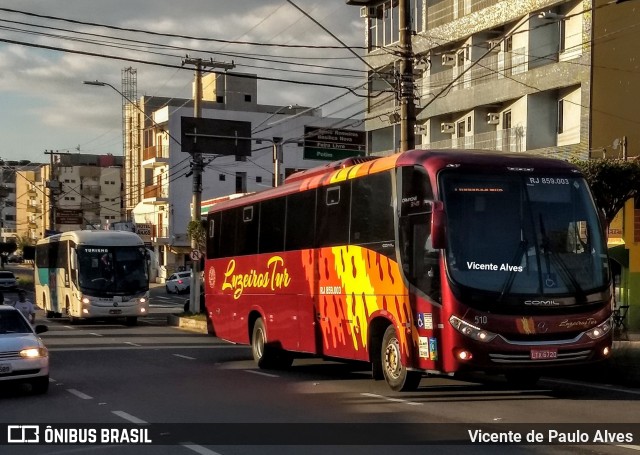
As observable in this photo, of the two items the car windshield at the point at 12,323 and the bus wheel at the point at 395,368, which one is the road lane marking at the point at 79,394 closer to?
the car windshield at the point at 12,323

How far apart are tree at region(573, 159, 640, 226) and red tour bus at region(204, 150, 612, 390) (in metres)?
12.1

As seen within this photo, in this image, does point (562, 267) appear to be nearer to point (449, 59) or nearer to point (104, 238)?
Answer: point (104, 238)

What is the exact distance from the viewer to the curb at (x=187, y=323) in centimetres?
3403

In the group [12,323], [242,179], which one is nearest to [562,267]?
[12,323]

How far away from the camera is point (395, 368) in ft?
50.7

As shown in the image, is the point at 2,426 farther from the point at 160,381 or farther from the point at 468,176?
the point at 468,176

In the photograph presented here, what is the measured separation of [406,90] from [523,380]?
9.00 meters

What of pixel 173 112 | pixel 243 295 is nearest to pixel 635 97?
pixel 243 295

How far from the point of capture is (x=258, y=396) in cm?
1552

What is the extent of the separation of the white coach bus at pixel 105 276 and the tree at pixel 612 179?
17073 mm

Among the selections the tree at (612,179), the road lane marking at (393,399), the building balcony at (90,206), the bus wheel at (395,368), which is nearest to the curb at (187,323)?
the tree at (612,179)

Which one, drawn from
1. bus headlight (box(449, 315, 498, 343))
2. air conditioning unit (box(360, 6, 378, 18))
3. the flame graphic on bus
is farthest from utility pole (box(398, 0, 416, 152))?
air conditioning unit (box(360, 6, 378, 18))

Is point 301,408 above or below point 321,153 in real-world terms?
below

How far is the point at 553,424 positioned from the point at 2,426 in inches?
261
